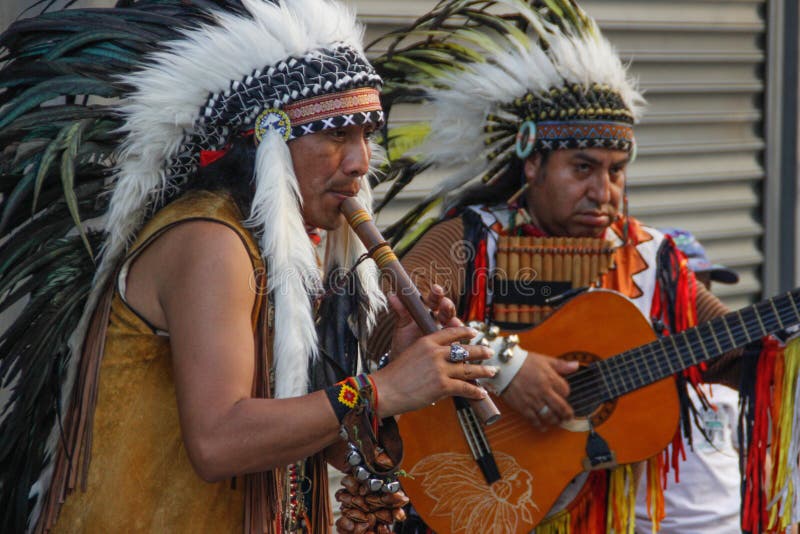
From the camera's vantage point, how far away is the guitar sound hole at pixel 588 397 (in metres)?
3.10

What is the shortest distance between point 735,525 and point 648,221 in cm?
217

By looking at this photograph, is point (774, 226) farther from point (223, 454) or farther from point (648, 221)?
point (223, 454)

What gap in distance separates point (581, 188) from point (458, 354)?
1439 mm

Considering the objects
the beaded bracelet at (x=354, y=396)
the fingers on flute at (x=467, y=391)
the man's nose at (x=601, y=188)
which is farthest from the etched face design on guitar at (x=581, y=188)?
the beaded bracelet at (x=354, y=396)

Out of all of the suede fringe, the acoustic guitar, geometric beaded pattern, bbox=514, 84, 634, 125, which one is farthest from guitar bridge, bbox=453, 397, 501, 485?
the suede fringe

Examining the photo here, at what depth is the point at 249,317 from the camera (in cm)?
200

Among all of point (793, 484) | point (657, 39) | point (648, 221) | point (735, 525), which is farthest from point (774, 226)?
point (793, 484)

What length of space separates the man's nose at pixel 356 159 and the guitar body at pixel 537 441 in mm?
1016

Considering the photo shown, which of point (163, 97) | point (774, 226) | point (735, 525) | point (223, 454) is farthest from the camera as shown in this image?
point (774, 226)

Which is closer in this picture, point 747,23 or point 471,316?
point 471,316

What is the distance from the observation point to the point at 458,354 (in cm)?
209

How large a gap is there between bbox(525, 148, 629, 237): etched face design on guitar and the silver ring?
54.9 inches

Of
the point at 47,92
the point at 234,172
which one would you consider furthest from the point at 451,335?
the point at 47,92

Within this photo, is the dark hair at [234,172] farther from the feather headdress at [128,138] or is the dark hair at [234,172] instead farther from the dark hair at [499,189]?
the dark hair at [499,189]
